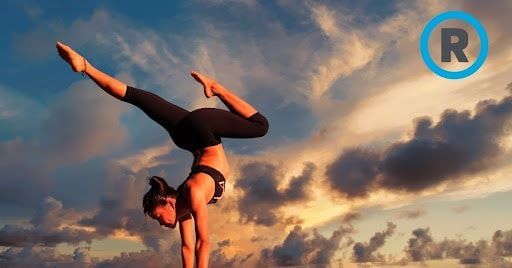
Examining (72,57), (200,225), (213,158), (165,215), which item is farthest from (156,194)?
(72,57)

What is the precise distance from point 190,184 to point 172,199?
0.48m

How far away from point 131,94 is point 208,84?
1.30 m

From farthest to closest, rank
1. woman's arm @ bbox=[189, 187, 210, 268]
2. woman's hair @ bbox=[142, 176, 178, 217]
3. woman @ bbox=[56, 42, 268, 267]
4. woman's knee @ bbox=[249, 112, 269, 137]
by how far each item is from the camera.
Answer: woman's knee @ bbox=[249, 112, 269, 137] → woman's hair @ bbox=[142, 176, 178, 217] → woman @ bbox=[56, 42, 268, 267] → woman's arm @ bbox=[189, 187, 210, 268]

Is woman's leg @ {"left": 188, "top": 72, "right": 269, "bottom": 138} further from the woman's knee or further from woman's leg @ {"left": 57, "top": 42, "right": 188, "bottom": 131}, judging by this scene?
woman's leg @ {"left": 57, "top": 42, "right": 188, "bottom": 131}

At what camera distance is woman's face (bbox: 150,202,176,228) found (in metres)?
10.2

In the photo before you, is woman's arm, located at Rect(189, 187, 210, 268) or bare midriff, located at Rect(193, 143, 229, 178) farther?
bare midriff, located at Rect(193, 143, 229, 178)

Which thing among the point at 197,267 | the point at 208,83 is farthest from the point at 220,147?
the point at 197,267

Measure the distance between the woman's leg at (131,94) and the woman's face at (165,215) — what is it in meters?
1.37

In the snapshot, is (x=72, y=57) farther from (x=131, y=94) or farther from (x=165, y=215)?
(x=165, y=215)

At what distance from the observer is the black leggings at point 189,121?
10516 mm

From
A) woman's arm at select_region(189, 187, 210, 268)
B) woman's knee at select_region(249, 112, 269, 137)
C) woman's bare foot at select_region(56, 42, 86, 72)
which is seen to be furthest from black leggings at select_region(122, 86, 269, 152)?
woman's arm at select_region(189, 187, 210, 268)

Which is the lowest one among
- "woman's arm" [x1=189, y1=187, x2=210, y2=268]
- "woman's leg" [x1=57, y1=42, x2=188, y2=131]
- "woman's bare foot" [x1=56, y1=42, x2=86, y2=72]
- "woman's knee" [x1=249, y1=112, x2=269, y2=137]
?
"woman's arm" [x1=189, y1=187, x2=210, y2=268]

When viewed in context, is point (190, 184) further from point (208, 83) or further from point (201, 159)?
point (208, 83)

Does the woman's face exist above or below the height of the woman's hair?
below
